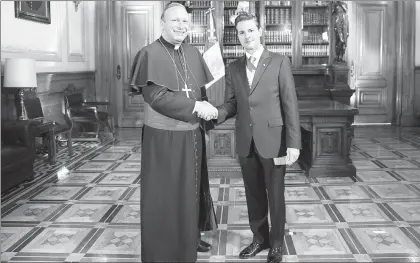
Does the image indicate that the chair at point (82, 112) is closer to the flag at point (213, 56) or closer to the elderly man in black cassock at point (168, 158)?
the flag at point (213, 56)

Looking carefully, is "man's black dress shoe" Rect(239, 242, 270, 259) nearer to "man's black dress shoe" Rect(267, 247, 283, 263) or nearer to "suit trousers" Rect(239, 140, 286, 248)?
"suit trousers" Rect(239, 140, 286, 248)

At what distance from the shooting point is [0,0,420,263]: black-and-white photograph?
114 inches

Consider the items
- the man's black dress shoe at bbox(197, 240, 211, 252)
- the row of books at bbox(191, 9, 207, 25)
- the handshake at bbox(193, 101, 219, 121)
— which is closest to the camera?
the handshake at bbox(193, 101, 219, 121)

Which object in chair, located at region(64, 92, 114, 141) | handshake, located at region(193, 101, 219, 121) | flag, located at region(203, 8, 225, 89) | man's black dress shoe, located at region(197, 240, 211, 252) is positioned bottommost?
man's black dress shoe, located at region(197, 240, 211, 252)

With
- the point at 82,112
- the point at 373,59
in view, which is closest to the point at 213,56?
the point at 82,112

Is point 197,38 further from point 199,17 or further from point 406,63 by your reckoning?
point 406,63

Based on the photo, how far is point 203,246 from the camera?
3387mm

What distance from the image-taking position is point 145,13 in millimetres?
10219

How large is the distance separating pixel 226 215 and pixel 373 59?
727 cm

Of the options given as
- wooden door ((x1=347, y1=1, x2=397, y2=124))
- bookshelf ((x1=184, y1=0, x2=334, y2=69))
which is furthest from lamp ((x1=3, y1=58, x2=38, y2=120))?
wooden door ((x1=347, y1=1, x2=397, y2=124))

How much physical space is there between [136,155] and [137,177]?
1437 millimetres

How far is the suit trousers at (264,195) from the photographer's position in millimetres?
3078

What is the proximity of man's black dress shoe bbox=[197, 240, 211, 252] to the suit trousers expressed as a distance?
0.35 metres

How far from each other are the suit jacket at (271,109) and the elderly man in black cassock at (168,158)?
0.30m
